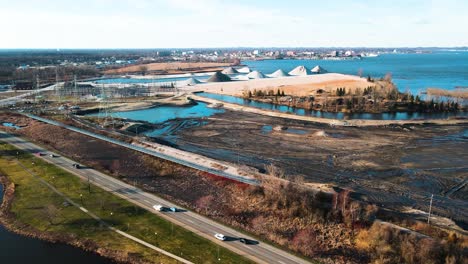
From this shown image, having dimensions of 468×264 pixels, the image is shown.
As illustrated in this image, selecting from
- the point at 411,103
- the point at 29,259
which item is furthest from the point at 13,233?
the point at 411,103

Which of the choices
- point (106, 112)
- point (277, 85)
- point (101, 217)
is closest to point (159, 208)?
point (101, 217)

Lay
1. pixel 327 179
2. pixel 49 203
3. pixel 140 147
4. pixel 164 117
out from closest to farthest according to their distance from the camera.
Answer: pixel 49 203
pixel 327 179
pixel 140 147
pixel 164 117

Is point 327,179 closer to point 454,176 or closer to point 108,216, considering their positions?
point 454,176

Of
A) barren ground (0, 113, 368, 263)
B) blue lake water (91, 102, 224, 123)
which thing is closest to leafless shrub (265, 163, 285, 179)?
barren ground (0, 113, 368, 263)

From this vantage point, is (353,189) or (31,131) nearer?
(353,189)

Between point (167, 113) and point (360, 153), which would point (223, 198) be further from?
point (167, 113)

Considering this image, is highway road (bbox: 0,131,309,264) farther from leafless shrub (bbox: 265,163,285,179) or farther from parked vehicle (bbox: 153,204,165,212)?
leafless shrub (bbox: 265,163,285,179)
